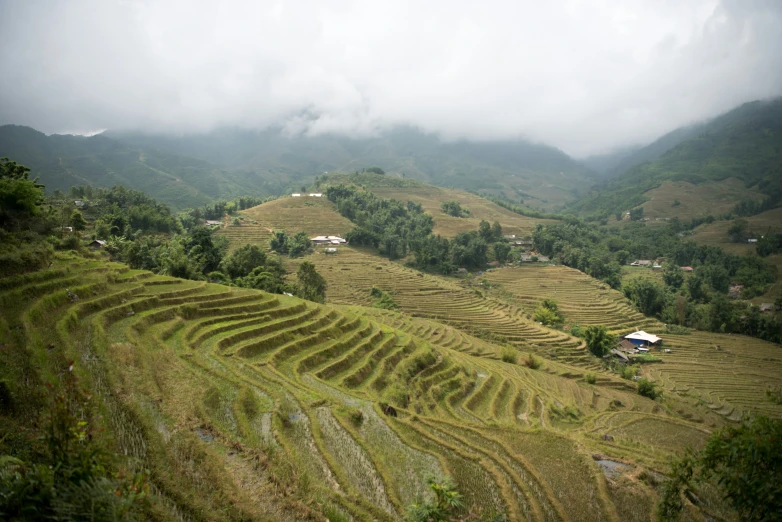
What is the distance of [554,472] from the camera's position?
12008 millimetres

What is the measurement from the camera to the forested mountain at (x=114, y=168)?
437ft

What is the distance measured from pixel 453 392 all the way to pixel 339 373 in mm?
6711

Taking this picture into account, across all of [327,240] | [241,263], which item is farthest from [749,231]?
[241,263]

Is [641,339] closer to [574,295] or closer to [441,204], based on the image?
[574,295]

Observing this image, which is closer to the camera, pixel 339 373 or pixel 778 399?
pixel 778 399

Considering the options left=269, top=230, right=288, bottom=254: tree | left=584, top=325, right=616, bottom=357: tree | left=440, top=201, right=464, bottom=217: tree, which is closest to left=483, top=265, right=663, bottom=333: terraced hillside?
left=584, top=325, right=616, bottom=357: tree

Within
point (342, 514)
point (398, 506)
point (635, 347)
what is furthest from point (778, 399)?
point (635, 347)

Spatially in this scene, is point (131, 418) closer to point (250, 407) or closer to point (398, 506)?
point (250, 407)

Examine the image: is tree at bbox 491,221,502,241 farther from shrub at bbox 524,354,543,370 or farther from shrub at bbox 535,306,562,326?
shrub at bbox 524,354,543,370

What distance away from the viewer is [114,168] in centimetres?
15500

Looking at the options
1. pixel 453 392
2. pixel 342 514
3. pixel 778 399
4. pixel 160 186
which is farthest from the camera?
pixel 160 186

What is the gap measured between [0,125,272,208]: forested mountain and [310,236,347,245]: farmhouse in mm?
79611

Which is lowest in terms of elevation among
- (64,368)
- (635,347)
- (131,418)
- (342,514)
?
(635,347)

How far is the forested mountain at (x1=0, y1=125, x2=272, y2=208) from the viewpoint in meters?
133
